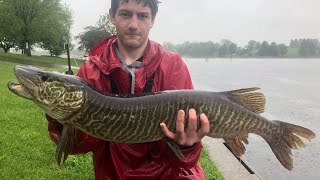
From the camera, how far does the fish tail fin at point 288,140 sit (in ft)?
11.1

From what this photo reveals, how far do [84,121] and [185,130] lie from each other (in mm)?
813

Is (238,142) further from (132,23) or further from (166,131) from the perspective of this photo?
(132,23)

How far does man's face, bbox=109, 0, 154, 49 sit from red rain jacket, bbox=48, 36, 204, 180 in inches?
6.5

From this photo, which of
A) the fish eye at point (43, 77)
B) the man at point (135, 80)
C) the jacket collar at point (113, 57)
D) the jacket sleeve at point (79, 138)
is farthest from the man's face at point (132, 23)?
the fish eye at point (43, 77)

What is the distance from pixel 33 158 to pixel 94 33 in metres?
50.5

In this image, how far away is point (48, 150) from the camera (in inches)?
254

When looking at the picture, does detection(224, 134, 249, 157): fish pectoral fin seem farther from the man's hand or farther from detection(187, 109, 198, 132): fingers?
detection(187, 109, 198, 132): fingers

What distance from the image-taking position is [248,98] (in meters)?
3.31

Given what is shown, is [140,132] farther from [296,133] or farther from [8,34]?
[8,34]

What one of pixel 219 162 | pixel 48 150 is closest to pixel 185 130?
pixel 219 162

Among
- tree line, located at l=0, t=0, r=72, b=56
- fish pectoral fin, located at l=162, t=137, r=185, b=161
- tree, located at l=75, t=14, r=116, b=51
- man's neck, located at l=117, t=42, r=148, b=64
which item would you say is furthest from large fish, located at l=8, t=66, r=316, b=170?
tree, located at l=75, t=14, r=116, b=51

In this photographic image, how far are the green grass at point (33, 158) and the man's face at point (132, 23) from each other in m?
2.63

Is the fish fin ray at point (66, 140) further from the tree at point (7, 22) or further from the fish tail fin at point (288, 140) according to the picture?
the tree at point (7, 22)

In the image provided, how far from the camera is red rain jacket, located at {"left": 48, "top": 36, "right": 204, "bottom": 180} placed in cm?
344
